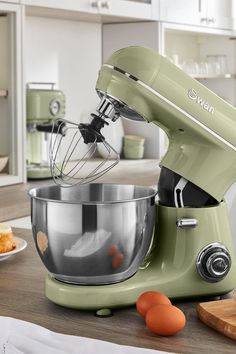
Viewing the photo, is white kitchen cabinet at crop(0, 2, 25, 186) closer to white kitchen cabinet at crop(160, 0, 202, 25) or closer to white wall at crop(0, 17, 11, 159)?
white wall at crop(0, 17, 11, 159)

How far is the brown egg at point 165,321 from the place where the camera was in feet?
3.43

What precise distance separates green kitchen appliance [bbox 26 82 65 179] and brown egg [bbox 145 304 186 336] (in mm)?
2156

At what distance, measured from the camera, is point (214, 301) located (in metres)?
1.16

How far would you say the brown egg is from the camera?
1.04 metres

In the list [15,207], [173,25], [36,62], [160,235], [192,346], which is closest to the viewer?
[192,346]

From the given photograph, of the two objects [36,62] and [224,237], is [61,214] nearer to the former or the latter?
[224,237]

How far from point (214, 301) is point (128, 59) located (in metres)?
0.41

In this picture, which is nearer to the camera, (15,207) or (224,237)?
(224,237)

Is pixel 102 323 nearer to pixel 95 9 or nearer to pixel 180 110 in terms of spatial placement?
pixel 180 110

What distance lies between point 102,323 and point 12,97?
2.10m

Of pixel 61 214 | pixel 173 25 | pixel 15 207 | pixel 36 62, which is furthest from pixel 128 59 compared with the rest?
pixel 173 25

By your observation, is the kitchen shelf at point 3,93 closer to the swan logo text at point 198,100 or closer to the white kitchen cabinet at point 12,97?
the white kitchen cabinet at point 12,97

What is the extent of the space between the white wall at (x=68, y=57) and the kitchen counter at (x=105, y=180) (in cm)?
36

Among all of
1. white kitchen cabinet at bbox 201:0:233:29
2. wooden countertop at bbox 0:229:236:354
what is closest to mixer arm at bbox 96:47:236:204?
wooden countertop at bbox 0:229:236:354
